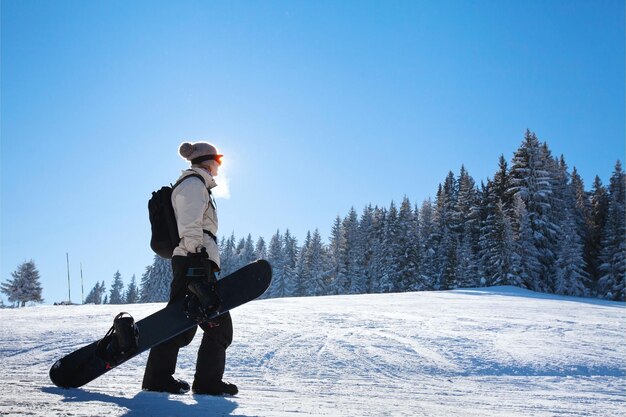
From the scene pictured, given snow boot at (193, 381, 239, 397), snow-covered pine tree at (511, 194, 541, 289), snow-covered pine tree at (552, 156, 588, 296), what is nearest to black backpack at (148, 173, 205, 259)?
snow boot at (193, 381, 239, 397)

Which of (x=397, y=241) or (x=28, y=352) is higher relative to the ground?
(x=397, y=241)

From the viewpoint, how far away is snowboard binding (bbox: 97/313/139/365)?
3170 mm

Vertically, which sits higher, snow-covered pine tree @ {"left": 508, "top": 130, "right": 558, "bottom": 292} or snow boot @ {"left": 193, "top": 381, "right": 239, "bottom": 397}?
snow-covered pine tree @ {"left": 508, "top": 130, "right": 558, "bottom": 292}

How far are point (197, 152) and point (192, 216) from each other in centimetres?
75

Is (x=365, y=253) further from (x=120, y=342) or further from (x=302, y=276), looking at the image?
(x=120, y=342)

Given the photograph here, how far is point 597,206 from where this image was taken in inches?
1823

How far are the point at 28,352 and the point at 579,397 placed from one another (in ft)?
20.4

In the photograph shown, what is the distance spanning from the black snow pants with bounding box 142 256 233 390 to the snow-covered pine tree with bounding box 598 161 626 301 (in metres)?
42.5

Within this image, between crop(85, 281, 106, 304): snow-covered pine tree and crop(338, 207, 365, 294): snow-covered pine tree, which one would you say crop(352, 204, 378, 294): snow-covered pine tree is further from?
crop(85, 281, 106, 304): snow-covered pine tree

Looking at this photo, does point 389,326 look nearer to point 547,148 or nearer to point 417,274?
point 417,274

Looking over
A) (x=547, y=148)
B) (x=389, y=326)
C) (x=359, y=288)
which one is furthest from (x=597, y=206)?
(x=389, y=326)

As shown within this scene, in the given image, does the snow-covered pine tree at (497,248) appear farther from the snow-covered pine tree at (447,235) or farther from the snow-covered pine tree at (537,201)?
the snow-covered pine tree at (447,235)

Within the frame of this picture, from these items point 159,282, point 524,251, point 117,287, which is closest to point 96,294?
point 117,287

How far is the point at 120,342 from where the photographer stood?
317 cm
